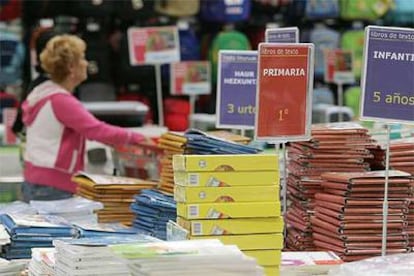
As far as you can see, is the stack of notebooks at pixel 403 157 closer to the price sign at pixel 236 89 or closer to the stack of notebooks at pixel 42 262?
the price sign at pixel 236 89

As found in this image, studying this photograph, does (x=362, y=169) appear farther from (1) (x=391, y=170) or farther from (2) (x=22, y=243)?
(2) (x=22, y=243)

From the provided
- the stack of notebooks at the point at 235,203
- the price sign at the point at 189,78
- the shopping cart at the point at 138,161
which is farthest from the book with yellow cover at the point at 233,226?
the price sign at the point at 189,78

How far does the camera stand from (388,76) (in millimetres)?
3506

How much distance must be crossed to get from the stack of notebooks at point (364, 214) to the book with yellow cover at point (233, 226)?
525 millimetres

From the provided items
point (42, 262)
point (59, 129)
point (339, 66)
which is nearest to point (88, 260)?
point (42, 262)

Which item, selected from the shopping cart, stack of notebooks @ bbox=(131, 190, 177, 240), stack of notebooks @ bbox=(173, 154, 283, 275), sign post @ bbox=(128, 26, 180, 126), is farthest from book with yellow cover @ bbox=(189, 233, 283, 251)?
sign post @ bbox=(128, 26, 180, 126)

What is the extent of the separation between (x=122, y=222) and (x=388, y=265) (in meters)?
1.79

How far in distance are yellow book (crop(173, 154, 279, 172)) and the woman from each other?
2.10 m

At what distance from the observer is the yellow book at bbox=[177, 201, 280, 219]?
3193 mm

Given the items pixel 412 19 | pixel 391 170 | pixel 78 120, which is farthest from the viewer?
pixel 412 19

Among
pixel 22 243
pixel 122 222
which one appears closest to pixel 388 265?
pixel 22 243

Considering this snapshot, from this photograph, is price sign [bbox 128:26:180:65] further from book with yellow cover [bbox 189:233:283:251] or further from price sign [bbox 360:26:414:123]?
book with yellow cover [bbox 189:233:283:251]

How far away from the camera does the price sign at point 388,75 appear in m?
3.48

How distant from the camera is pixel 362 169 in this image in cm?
401
